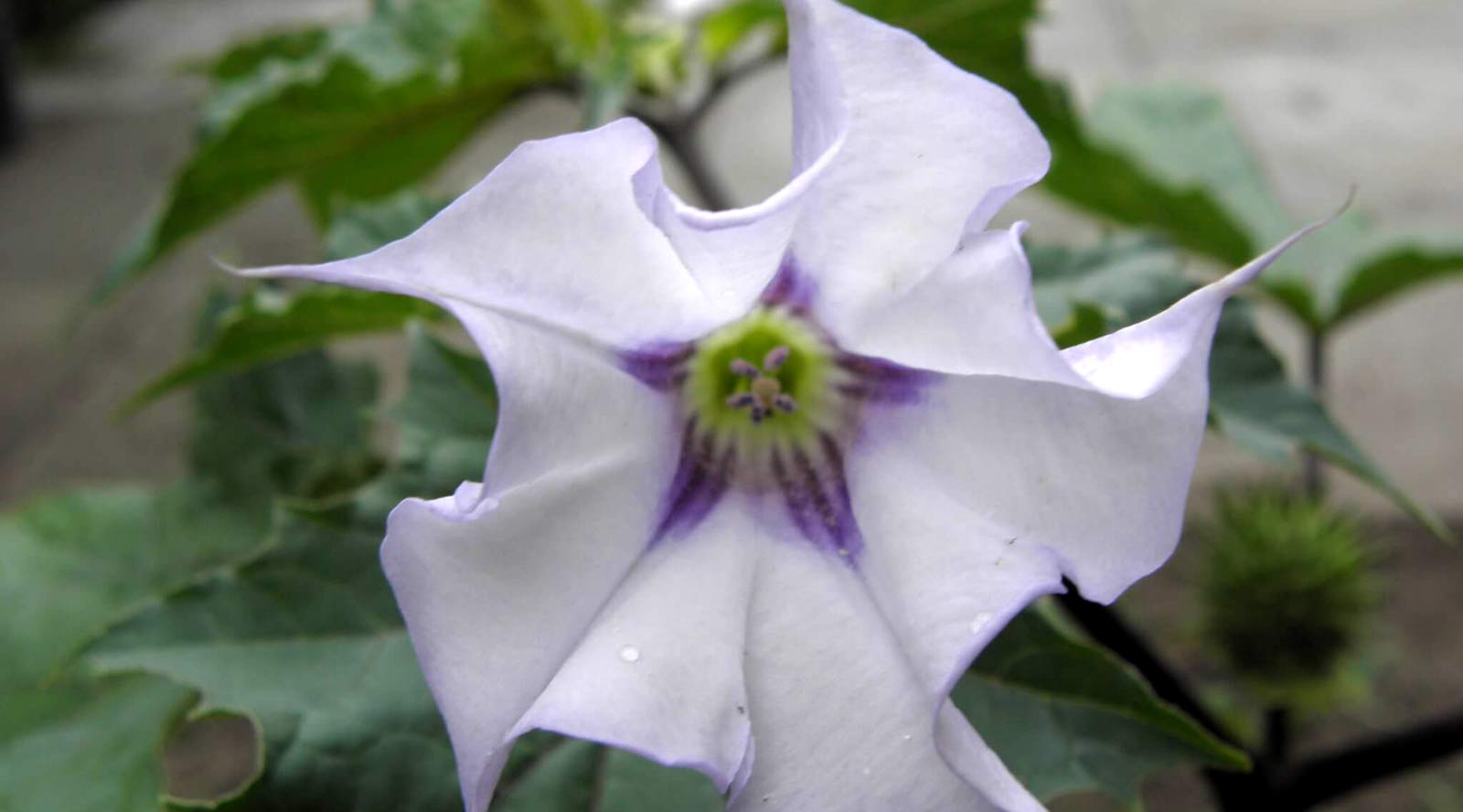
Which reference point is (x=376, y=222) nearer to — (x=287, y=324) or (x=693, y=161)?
(x=287, y=324)

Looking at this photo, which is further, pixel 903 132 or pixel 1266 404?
pixel 1266 404

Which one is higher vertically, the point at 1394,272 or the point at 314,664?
the point at 314,664

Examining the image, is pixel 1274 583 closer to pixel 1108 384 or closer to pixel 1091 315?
pixel 1091 315

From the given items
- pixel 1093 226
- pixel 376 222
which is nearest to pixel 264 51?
pixel 376 222

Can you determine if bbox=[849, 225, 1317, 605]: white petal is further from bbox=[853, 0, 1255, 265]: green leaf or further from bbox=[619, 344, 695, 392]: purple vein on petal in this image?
bbox=[853, 0, 1255, 265]: green leaf

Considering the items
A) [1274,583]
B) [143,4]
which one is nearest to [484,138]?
[143,4]
